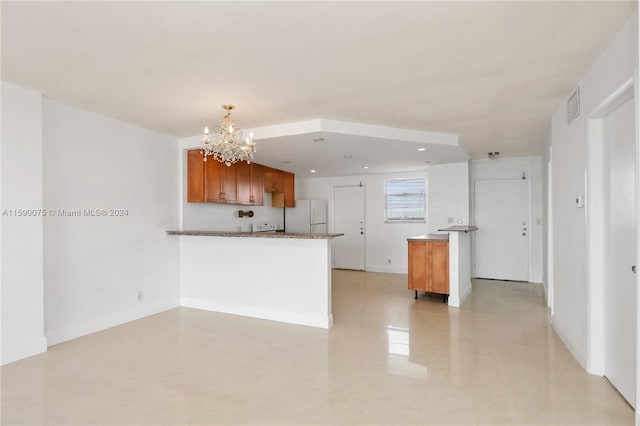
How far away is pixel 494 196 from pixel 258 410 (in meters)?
5.96

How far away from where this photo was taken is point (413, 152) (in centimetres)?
512

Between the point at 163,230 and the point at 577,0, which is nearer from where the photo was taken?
the point at 577,0

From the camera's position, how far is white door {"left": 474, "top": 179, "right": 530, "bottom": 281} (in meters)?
6.36

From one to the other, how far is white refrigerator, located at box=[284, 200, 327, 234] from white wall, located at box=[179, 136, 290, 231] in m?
0.75

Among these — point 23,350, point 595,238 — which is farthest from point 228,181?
point 595,238

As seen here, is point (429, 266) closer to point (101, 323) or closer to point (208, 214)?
point (208, 214)

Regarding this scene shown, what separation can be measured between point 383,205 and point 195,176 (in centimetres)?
423

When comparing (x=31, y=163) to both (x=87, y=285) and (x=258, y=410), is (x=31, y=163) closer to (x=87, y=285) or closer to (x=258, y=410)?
(x=87, y=285)

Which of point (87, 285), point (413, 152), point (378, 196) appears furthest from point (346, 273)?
point (87, 285)

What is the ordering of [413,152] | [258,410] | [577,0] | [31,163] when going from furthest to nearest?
[413,152]
[31,163]
[258,410]
[577,0]

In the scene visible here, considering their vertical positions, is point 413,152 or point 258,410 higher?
point 413,152

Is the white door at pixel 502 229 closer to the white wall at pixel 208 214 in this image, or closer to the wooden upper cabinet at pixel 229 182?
the white wall at pixel 208 214

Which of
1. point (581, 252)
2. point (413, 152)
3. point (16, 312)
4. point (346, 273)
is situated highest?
point (413, 152)

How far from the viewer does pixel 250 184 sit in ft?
19.0
